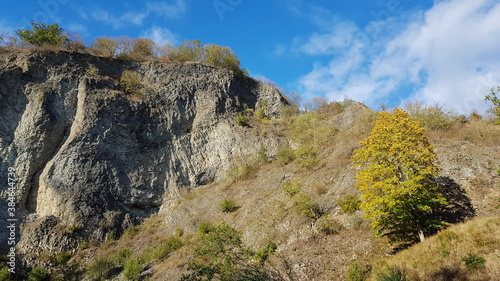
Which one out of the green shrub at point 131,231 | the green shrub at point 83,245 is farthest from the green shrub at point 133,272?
the green shrub at point 83,245

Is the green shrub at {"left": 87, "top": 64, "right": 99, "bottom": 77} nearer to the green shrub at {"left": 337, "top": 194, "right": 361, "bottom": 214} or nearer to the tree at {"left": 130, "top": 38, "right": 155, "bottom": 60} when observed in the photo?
the tree at {"left": 130, "top": 38, "right": 155, "bottom": 60}

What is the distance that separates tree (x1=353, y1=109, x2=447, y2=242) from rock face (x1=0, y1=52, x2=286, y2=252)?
17503 millimetres

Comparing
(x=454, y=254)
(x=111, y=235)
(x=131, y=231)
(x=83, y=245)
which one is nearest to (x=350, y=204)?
(x=454, y=254)

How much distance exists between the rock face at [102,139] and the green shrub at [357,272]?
19222 mm

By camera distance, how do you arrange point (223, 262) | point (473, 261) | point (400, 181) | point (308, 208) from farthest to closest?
1. point (308, 208)
2. point (400, 181)
3. point (473, 261)
4. point (223, 262)

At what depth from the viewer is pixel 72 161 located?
26.5 meters

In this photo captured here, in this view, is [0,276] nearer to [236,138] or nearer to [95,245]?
[95,245]

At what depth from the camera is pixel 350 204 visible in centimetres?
1733

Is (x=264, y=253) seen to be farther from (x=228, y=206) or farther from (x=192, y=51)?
(x=192, y=51)

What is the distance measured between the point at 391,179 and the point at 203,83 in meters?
28.3

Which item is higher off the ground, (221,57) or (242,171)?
(221,57)

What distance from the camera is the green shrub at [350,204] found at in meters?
17.3

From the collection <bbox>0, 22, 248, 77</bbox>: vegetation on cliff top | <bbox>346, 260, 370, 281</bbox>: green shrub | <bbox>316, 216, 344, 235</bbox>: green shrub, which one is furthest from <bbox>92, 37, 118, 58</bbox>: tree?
<bbox>346, 260, 370, 281</bbox>: green shrub

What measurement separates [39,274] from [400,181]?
941 inches
